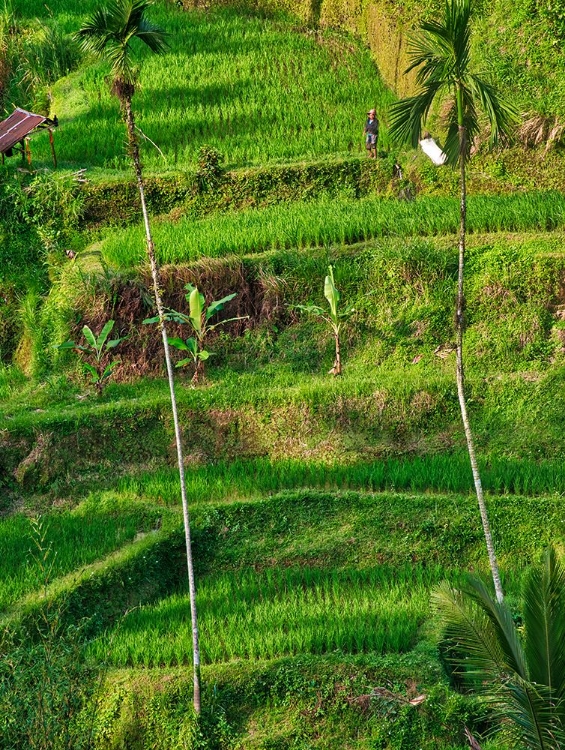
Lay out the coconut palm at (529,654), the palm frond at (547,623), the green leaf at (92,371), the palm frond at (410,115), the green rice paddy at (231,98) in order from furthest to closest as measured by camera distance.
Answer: the green rice paddy at (231,98) → the green leaf at (92,371) → the palm frond at (410,115) → the palm frond at (547,623) → the coconut palm at (529,654)

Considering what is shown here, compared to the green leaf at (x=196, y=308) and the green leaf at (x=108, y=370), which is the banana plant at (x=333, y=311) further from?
the green leaf at (x=108, y=370)

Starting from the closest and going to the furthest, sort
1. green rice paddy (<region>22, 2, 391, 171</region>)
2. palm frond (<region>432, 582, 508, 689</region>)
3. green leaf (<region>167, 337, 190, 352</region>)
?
1. palm frond (<region>432, 582, 508, 689</region>)
2. green leaf (<region>167, 337, 190, 352</region>)
3. green rice paddy (<region>22, 2, 391, 171</region>)

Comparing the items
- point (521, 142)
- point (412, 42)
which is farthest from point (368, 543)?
point (521, 142)

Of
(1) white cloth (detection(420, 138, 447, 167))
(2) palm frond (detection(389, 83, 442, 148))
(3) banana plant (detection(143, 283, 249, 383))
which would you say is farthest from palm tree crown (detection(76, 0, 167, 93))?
(1) white cloth (detection(420, 138, 447, 167))

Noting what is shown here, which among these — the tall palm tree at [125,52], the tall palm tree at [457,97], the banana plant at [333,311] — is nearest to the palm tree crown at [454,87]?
the tall palm tree at [457,97]

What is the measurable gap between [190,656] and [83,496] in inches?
141

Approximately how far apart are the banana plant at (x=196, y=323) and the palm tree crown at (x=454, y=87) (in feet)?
15.0

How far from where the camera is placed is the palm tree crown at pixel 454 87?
10891mm

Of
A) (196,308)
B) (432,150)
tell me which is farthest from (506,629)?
(432,150)

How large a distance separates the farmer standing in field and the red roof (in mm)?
4641

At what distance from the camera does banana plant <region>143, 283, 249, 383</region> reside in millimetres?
15523

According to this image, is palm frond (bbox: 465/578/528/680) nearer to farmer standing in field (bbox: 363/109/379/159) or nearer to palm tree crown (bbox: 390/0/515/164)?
palm tree crown (bbox: 390/0/515/164)

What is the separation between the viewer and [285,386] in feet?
50.9

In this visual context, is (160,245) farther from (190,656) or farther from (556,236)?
(190,656)
